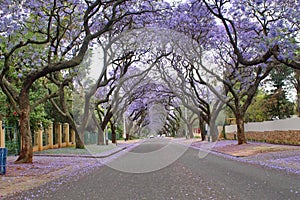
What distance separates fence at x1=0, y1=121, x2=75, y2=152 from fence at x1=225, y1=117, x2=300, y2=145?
14953mm

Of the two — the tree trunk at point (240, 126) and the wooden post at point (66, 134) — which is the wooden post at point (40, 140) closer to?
the wooden post at point (66, 134)

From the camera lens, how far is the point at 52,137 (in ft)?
95.3

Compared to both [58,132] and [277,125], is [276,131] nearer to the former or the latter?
[277,125]

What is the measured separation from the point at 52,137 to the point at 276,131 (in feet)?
52.2

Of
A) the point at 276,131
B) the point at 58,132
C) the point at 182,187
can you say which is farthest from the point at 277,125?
the point at 182,187

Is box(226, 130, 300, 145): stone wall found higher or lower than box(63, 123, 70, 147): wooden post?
lower

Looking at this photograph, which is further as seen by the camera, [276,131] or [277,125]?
[276,131]

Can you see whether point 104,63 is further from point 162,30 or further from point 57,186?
point 57,186

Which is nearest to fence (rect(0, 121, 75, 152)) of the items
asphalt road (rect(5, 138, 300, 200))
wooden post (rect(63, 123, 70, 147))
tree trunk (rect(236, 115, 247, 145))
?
wooden post (rect(63, 123, 70, 147))

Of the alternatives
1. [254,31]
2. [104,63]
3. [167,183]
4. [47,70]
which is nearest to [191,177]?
[167,183]

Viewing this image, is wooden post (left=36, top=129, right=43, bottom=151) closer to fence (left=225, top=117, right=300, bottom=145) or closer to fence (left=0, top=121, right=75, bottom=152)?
fence (left=0, top=121, right=75, bottom=152)

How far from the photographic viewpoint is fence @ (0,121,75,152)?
2447cm

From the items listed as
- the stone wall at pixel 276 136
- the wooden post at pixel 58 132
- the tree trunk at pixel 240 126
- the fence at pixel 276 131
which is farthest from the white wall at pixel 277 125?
the wooden post at pixel 58 132

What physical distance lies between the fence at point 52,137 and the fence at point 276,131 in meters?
15.0
